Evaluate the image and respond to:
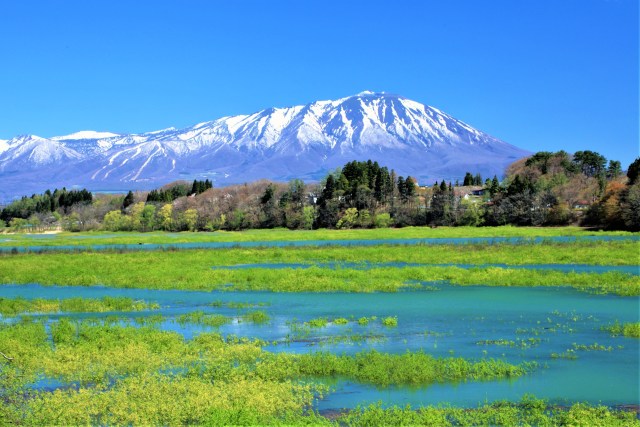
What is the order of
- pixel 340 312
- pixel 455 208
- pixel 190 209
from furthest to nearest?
pixel 190 209
pixel 455 208
pixel 340 312

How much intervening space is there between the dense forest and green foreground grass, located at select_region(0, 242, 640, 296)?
3799 cm

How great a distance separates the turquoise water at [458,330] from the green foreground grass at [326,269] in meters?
2.31

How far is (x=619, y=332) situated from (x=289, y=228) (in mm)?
98883

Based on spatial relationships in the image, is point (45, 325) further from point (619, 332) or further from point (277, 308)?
point (619, 332)

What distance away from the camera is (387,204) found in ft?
404

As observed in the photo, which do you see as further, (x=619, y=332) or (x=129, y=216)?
(x=129, y=216)

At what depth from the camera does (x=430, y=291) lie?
35.4 m

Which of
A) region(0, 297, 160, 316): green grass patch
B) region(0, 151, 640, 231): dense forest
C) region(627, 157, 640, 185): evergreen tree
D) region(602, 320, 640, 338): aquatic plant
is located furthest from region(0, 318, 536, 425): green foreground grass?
region(627, 157, 640, 185): evergreen tree

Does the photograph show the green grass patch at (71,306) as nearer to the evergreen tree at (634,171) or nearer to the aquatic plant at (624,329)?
the aquatic plant at (624,329)

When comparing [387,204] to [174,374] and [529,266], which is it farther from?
[174,374]

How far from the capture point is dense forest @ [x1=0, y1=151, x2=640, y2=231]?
105m

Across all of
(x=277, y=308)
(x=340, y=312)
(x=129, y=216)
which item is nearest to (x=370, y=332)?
(x=340, y=312)

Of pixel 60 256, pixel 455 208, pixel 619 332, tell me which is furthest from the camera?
pixel 455 208

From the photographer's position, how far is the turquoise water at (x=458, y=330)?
17359mm
